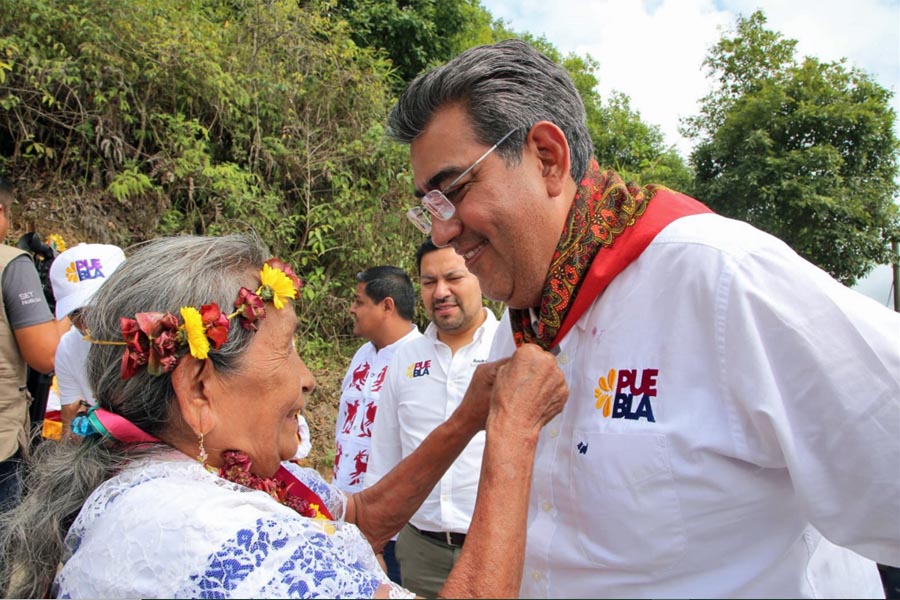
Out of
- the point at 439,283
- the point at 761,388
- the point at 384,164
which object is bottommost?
the point at 761,388

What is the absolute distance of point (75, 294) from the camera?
414cm

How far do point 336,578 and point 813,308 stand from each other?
1.30 metres

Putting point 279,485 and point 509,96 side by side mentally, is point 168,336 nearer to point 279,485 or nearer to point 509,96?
point 279,485

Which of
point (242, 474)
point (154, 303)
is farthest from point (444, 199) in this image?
point (242, 474)

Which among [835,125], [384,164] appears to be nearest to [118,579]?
[384,164]

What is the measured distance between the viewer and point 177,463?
167 cm

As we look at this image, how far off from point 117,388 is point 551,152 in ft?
4.84

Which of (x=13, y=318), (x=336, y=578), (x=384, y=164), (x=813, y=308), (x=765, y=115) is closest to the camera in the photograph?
(x=336, y=578)

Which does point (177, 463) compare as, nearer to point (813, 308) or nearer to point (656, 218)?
point (656, 218)

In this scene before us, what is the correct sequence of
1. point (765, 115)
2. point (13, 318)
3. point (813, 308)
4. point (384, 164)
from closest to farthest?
point (813, 308) → point (13, 318) → point (384, 164) → point (765, 115)

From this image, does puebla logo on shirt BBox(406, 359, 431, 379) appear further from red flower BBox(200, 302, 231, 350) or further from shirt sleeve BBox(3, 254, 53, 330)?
red flower BBox(200, 302, 231, 350)

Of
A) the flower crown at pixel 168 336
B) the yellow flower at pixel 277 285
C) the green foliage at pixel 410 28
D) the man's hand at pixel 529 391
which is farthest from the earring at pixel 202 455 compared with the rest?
the green foliage at pixel 410 28

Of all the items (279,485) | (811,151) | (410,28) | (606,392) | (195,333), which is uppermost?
(410,28)

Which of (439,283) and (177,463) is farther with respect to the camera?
(439,283)
